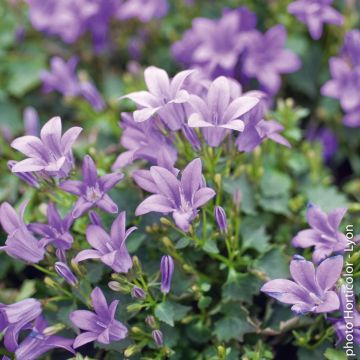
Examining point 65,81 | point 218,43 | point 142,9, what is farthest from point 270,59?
point 65,81

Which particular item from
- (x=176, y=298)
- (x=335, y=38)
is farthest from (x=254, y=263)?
(x=335, y=38)

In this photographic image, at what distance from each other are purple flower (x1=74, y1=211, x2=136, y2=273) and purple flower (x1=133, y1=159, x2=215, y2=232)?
0.28 feet

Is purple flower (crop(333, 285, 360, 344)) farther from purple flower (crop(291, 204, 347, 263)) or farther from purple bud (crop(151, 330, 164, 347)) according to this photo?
purple bud (crop(151, 330, 164, 347))

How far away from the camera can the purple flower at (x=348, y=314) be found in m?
1.54

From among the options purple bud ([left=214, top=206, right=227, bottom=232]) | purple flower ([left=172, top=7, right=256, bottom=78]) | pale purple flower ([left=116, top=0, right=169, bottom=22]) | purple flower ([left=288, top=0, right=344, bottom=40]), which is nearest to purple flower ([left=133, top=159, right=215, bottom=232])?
purple bud ([left=214, top=206, right=227, bottom=232])

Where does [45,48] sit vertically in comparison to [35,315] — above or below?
above

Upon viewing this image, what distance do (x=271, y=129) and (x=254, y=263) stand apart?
16.9 inches

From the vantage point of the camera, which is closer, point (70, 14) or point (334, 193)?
point (334, 193)

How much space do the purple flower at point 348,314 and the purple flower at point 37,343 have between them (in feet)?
2.51

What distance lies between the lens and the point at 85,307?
182cm

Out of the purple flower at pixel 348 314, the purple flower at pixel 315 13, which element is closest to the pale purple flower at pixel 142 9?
the purple flower at pixel 315 13

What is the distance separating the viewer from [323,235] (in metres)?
1.70

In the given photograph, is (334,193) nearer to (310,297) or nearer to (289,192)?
(289,192)

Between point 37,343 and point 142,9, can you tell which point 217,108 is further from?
point 142,9
